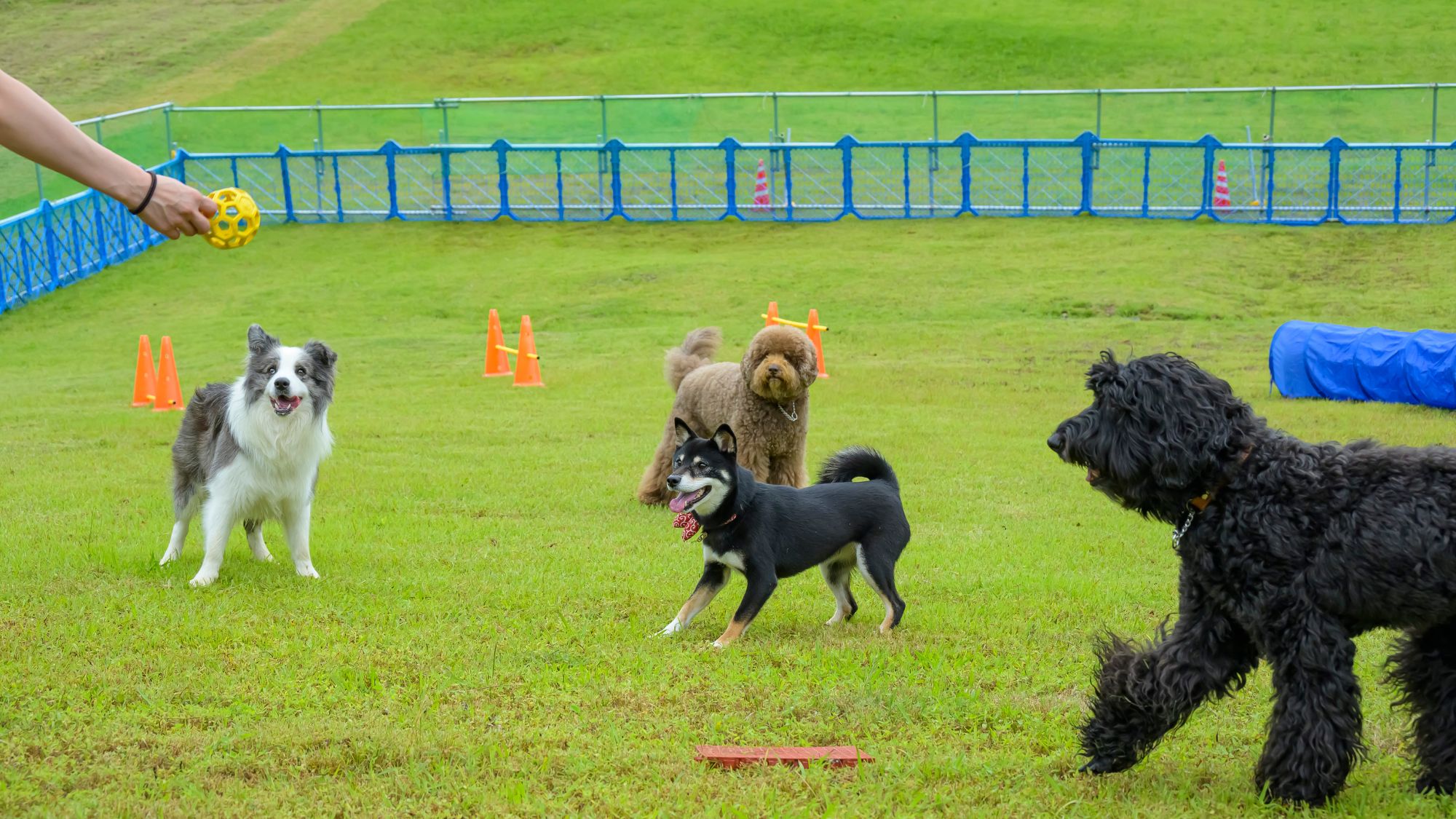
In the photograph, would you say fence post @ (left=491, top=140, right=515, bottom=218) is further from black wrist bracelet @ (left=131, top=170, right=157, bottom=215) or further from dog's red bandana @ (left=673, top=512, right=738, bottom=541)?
black wrist bracelet @ (left=131, top=170, right=157, bottom=215)

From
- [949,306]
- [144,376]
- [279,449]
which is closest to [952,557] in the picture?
[279,449]

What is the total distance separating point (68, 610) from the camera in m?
7.25

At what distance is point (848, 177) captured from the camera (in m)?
32.7

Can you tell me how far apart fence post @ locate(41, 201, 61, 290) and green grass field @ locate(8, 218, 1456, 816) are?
24.6 feet

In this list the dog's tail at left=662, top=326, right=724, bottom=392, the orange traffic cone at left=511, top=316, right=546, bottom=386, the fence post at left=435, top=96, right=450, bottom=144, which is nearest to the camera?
the dog's tail at left=662, top=326, right=724, bottom=392

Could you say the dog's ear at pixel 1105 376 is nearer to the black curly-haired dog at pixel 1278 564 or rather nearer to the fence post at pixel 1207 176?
the black curly-haired dog at pixel 1278 564

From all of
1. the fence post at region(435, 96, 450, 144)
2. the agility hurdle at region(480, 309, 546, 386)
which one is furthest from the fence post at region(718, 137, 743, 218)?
the agility hurdle at region(480, 309, 546, 386)

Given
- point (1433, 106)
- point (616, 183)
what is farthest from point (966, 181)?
point (1433, 106)

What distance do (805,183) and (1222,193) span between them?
1021 cm

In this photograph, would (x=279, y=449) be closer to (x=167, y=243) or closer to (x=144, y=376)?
(x=144, y=376)

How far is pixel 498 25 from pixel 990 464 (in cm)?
5260

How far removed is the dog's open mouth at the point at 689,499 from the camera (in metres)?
6.91

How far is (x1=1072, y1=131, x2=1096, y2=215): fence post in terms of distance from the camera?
3135 centimetres

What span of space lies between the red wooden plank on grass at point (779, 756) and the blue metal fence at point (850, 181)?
2798cm
